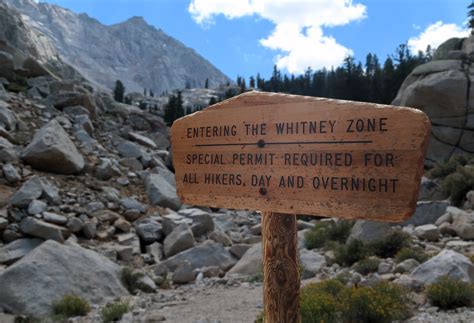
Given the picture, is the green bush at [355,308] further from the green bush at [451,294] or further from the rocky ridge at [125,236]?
the green bush at [451,294]

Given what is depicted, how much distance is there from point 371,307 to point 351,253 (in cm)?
427

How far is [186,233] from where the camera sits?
12.5 meters

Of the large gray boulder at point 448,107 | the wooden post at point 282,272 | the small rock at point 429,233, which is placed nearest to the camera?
the wooden post at point 282,272

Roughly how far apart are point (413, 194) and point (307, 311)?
347 centimetres

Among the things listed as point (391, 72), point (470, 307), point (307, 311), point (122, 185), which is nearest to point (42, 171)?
point (122, 185)

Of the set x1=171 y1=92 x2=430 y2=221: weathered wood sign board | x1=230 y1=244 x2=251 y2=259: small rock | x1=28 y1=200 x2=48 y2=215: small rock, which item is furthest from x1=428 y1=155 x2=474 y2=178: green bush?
x1=171 y1=92 x2=430 y2=221: weathered wood sign board

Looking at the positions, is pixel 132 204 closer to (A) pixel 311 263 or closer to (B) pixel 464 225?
(A) pixel 311 263

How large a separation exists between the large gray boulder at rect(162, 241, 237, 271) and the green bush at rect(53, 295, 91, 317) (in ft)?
12.4

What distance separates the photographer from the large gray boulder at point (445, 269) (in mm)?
6785

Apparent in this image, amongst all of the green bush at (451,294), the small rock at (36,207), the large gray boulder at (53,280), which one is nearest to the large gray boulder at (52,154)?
the small rock at (36,207)

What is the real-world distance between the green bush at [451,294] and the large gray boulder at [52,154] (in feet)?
41.4

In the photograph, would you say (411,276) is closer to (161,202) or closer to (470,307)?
(470,307)

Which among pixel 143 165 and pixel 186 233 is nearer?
pixel 186 233

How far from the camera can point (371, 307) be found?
218 inches
